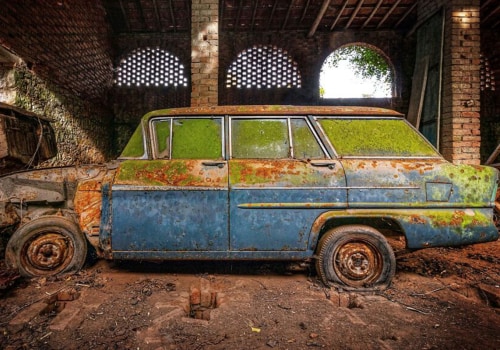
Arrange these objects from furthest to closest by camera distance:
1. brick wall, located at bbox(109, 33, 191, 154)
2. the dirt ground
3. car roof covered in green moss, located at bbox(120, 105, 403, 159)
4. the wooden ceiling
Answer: brick wall, located at bbox(109, 33, 191, 154), the wooden ceiling, car roof covered in green moss, located at bbox(120, 105, 403, 159), the dirt ground

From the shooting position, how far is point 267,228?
2455mm

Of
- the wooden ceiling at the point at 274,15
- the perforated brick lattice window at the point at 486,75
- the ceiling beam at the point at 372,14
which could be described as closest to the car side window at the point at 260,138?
the wooden ceiling at the point at 274,15

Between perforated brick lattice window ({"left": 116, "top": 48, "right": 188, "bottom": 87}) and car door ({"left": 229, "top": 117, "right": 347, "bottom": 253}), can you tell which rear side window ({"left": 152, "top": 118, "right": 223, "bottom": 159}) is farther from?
perforated brick lattice window ({"left": 116, "top": 48, "right": 188, "bottom": 87})

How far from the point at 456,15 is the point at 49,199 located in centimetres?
747

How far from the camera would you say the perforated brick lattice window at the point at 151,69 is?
9484 millimetres

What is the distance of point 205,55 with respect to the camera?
4875mm

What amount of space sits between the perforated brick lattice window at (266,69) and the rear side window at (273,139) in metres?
7.49

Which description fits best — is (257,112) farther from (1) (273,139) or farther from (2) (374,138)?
(2) (374,138)

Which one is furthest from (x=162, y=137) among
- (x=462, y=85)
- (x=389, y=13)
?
(x=389, y=13)

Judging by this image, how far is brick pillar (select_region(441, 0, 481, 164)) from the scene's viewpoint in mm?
5055

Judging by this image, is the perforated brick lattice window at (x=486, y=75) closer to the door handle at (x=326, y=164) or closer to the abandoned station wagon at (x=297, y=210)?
the abandoned station wagon at (x=297, y=210)

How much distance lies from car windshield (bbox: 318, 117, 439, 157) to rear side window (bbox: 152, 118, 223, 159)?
1095mm

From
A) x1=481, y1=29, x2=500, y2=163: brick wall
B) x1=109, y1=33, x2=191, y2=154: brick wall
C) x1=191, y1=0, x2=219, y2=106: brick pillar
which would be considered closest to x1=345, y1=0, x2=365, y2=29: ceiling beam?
x1=481, y1=29, x2=500, y2=163: brick wall

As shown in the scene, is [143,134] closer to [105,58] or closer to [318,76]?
[105,58]
